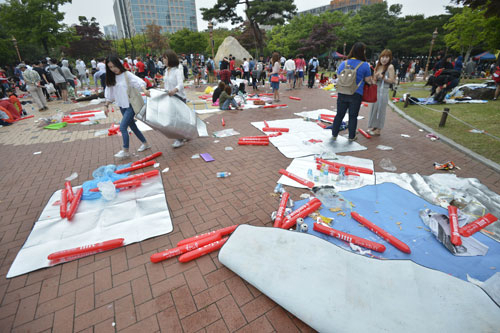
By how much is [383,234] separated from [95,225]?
3831mm

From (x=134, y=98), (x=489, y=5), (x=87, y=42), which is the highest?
(x=87, y=42)

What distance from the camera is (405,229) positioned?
3.04 m

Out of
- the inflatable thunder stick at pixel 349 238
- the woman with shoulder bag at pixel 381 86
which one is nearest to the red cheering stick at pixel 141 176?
the inflatable thunder stick at pixel 349 238

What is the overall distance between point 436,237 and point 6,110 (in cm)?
1408

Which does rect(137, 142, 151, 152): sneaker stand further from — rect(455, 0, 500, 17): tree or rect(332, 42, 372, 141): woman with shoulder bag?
rect(455, 0, 500, 17): tree

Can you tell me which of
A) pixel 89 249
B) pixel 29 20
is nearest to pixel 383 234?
pixel 89 249

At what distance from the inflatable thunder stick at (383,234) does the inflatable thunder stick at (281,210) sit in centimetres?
94

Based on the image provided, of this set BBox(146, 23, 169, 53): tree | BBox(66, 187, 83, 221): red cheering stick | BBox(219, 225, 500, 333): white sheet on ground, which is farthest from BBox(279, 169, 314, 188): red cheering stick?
BBox(146, 23, 169, 53): tree

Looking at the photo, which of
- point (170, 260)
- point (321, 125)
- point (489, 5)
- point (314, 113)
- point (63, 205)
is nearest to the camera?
point (170, 260)

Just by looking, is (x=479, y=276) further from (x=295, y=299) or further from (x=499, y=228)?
(x=295, y=299)

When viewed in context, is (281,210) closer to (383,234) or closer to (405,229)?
(383,234)

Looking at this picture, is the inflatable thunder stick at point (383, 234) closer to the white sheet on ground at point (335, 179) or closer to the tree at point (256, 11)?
the white sheet on ground at point (335, 179)

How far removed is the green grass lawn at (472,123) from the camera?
5367mm

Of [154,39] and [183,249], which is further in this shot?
[154,39]
